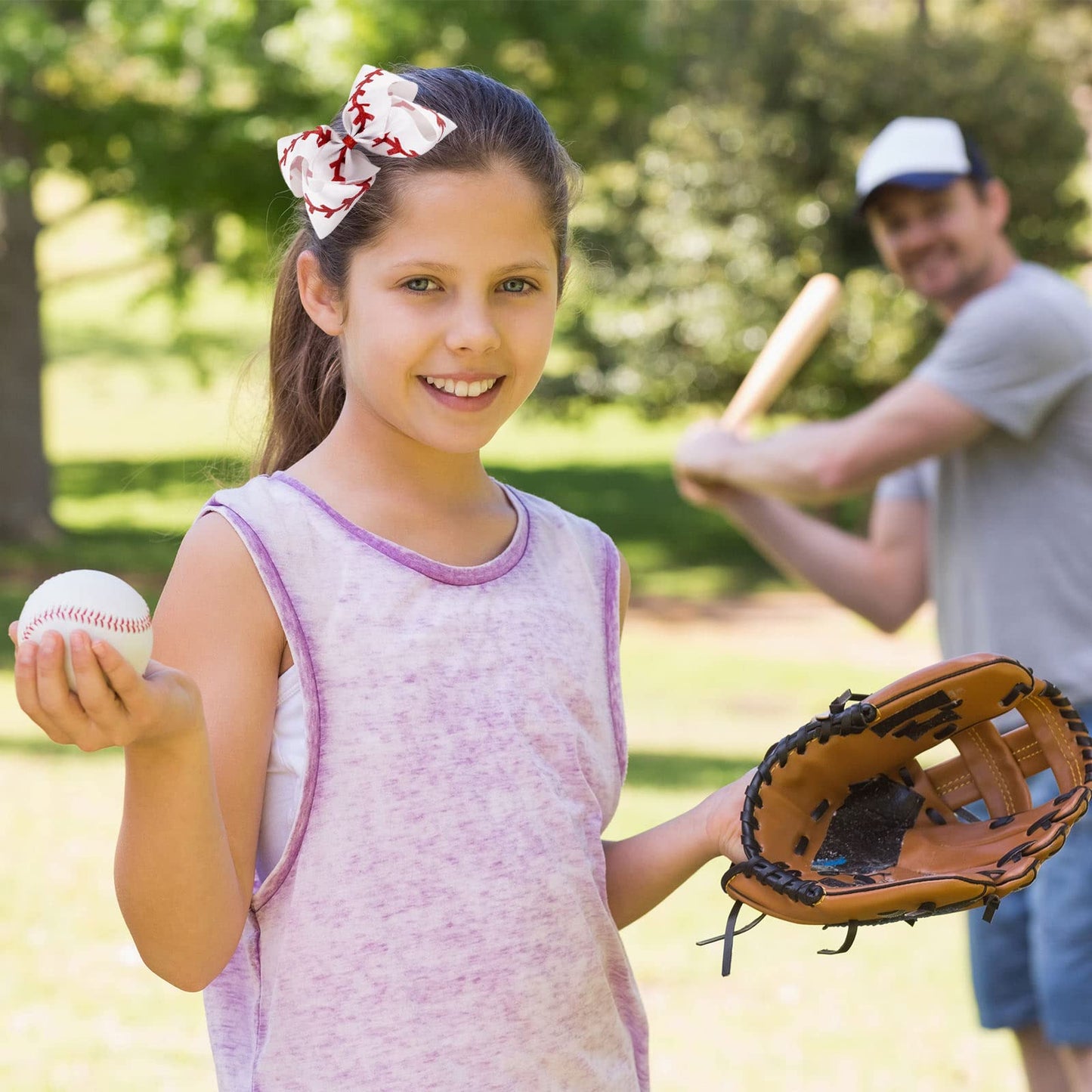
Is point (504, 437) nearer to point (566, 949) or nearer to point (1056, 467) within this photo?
point (1056, 467)

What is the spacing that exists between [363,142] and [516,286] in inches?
9.3

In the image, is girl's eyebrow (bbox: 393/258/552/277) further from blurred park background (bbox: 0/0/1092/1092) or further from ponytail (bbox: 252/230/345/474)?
blurred park background (bbox: 0/0/1092/1092)

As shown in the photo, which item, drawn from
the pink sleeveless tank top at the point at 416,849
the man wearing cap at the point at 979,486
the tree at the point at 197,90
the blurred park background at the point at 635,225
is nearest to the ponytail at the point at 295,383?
the pink sleeveless tank top at the point at 416,849

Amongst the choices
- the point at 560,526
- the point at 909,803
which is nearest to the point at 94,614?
the point at 560,526

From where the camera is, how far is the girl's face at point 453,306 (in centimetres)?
166

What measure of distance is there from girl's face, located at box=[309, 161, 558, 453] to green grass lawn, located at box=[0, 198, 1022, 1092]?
39cm

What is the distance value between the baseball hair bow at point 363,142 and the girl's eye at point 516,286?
168 mm

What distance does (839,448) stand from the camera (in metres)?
3.48

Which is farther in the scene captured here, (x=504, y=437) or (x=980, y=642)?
(x=504, y=437)

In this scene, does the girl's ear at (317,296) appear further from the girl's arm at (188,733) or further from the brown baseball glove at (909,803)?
the brown baseball glove at (909,803)

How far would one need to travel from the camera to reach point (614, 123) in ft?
58.0

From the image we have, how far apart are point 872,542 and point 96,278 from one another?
41.2 ft

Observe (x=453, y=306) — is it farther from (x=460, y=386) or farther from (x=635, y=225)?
(x=635, y=225)

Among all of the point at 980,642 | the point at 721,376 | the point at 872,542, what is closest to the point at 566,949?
the point at 980,642
